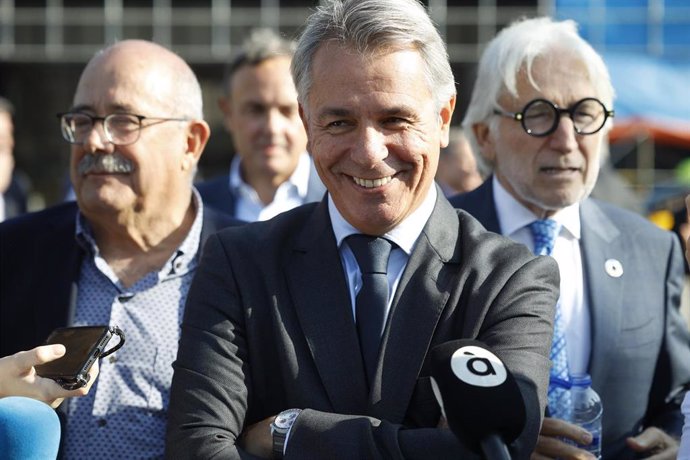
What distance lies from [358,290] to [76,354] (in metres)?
0.87

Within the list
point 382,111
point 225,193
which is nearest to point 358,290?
point 382,111

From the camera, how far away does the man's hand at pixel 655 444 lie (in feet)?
12.2

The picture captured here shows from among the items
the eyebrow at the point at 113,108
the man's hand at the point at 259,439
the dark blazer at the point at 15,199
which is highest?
the eyebrow at the point at 113,108

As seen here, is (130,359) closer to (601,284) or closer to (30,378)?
(30,378)

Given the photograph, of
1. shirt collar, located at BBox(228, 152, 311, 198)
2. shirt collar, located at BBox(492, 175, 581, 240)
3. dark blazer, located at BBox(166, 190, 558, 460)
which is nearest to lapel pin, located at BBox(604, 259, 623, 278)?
shirt collar, located at BBox(492, 175, 581, 240)

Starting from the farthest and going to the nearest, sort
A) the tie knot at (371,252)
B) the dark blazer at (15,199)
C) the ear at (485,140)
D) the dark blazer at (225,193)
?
the dark blazer at (15,199) < the dark blazer at (225,193) < the ear at (485,140) < the tie knot at (371,252)

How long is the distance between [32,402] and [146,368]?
1.25m

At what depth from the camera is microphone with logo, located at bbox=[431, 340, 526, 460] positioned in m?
2.35

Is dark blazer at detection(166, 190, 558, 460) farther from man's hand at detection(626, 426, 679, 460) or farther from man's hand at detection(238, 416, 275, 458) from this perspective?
man's hand at detection(626, 426, 679, 460)

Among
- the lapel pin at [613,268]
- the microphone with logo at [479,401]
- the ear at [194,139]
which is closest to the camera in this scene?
the microphone with logo at [479,401]

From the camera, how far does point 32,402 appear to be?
8.98 ft

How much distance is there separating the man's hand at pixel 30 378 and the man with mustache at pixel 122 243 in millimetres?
883

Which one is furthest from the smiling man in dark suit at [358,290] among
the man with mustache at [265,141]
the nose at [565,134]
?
the man with mustache at [265,141]

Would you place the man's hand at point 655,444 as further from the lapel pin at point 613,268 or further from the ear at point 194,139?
the ear at point 194,139
